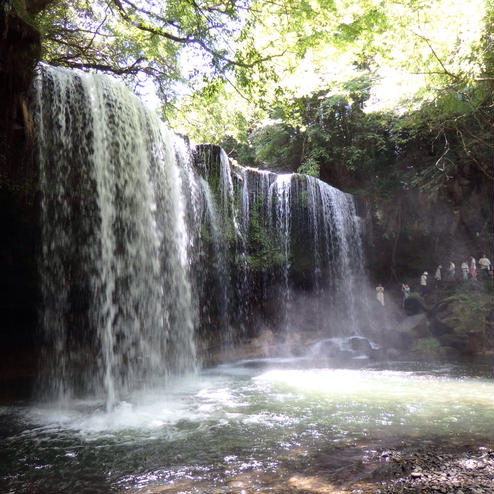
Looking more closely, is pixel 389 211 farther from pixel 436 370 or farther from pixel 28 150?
pixel 28 150

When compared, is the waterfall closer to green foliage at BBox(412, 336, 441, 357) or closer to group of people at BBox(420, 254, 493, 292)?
green foliage at BBox(412, 336, 441, 357)

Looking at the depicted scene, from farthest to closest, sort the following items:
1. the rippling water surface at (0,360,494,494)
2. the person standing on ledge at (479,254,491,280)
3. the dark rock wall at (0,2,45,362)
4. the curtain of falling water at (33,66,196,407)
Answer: the person standing on ledge at (479,254,491,280)
the curtain of falling water at (33,66,196,407)
the dark rock wall at (0,2,45,362)
the rippling water surface at (0,360,494,494)

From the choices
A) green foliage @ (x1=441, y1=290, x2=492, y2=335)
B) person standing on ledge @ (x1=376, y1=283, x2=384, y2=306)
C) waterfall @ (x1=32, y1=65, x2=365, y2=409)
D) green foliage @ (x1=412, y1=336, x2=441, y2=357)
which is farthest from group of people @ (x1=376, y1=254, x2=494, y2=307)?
waterfall @ (x1=32, y1=65, x2=365, y2=409)

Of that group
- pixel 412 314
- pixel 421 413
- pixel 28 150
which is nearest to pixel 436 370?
pixel 421 413

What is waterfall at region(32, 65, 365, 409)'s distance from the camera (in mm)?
8320

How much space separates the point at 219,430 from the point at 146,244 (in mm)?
5740

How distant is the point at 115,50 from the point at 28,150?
6786 mm

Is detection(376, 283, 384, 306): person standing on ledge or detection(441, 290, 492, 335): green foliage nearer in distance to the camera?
detection(441, 290, 492, 335): green foliage

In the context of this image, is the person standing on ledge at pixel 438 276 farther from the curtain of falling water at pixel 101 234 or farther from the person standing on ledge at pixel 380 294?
the curtain of falling water at pixel 101 234

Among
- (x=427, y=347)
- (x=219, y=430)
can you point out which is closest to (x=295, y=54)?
(x=219, y=430)

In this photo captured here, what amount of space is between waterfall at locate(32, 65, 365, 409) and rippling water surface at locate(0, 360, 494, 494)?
1964mm

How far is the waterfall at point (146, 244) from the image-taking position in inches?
328

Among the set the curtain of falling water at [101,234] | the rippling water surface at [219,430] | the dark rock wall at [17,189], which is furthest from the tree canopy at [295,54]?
the rippling water surface at [219,430]

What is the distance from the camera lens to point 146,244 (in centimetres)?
973
